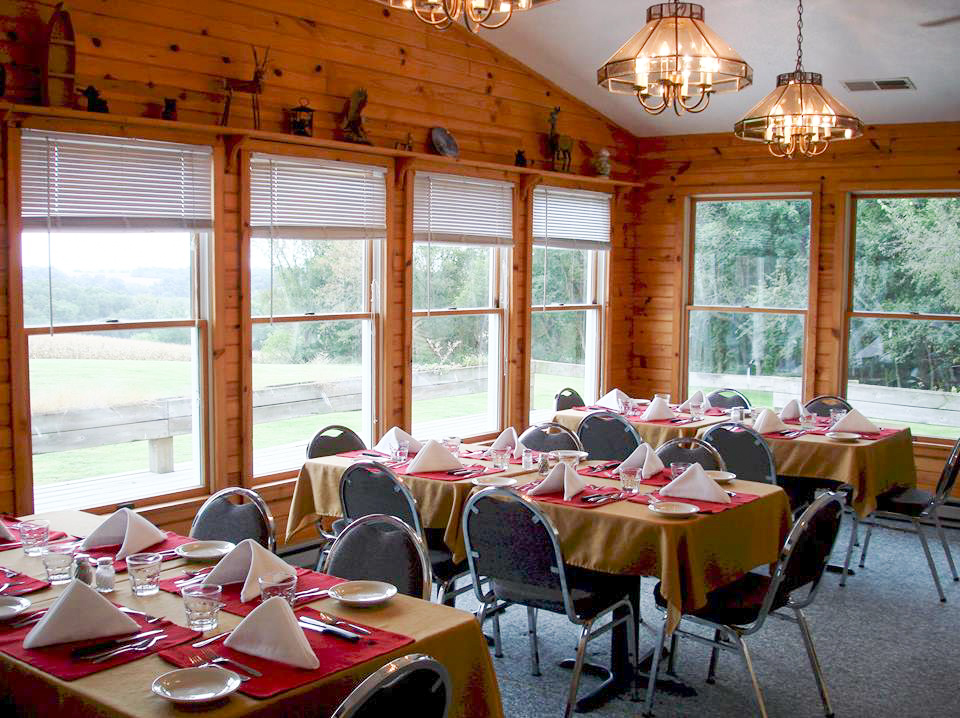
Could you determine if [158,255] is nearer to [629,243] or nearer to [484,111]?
[484,111]

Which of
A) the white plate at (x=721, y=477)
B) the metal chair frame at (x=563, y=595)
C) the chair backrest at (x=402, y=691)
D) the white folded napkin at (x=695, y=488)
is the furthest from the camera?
the white plate at (x=721, y=477)

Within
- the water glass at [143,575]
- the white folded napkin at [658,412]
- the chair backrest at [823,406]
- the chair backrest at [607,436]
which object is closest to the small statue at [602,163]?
the white folded napkin at [658,412]

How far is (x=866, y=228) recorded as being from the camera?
7664 mm

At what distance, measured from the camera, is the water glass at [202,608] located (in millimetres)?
2619

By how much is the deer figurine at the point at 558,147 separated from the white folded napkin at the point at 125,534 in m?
4.90

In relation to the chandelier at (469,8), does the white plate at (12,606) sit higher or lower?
lower

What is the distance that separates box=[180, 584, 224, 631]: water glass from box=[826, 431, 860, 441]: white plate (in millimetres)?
4143

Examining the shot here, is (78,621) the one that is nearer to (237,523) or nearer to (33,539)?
(33,539)

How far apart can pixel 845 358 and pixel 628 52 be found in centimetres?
465

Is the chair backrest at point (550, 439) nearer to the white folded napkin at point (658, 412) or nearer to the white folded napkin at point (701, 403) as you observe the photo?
the white folded napkin at point (658, 412)

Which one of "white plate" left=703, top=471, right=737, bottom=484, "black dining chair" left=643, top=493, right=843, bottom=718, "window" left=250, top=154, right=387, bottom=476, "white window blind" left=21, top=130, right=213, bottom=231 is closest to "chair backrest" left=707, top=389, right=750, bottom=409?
"window" left=250, top=154, right=387, bottom=476

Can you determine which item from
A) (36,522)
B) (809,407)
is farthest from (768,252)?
(36,522)

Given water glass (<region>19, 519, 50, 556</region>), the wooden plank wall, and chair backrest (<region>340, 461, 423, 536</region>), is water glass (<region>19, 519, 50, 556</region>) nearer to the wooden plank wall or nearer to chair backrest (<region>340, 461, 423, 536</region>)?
chair backrest (<region>340, 461, 423, 536</region>)

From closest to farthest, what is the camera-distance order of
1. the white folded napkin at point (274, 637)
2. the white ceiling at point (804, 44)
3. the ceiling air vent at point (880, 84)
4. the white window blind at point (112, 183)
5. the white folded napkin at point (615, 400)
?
the white folded napkin at point (274, 637)
the white window blind at point (112, 183)
the white ceiling at point (804, 44)
the ceiling air vent at point (880, 84)
the white folded napkin at point (615, 400)
